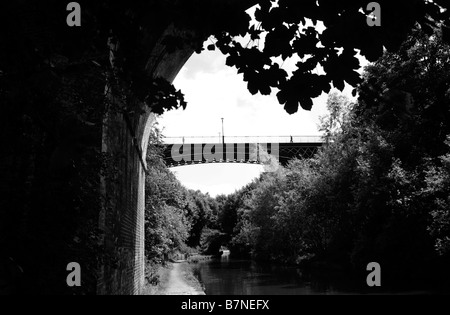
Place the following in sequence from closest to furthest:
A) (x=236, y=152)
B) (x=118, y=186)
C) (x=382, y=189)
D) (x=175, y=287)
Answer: (x=118, y=186), (x=175, y=287), (x=382, y=189), (x=236, y=152)

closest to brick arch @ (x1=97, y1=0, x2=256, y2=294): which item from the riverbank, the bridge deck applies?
the riverbank

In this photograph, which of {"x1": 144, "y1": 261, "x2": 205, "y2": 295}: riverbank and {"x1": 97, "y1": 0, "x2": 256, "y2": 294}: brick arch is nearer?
{"x1": 97, "y1": 0, "x2": 256, "y2": 294}: brick arch

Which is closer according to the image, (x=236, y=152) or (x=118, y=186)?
(x=118, y=186)

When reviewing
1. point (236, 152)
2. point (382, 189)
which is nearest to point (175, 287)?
point (382, 189)

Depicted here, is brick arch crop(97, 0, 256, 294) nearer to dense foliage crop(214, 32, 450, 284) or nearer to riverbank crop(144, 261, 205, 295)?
dense foliage crop(214, 32, 450, 284)

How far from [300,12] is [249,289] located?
20.0 metres

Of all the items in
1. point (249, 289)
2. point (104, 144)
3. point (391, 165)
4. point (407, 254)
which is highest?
point (391, 165)

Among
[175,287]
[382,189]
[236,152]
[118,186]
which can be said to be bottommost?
[175,287]

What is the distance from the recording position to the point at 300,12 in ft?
8.14

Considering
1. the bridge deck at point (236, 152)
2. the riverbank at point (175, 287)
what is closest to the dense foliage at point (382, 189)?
the bridge deck at point (236, 152)

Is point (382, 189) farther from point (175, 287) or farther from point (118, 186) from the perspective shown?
point (118, 186)

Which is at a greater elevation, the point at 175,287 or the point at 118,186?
the point at 118,186
